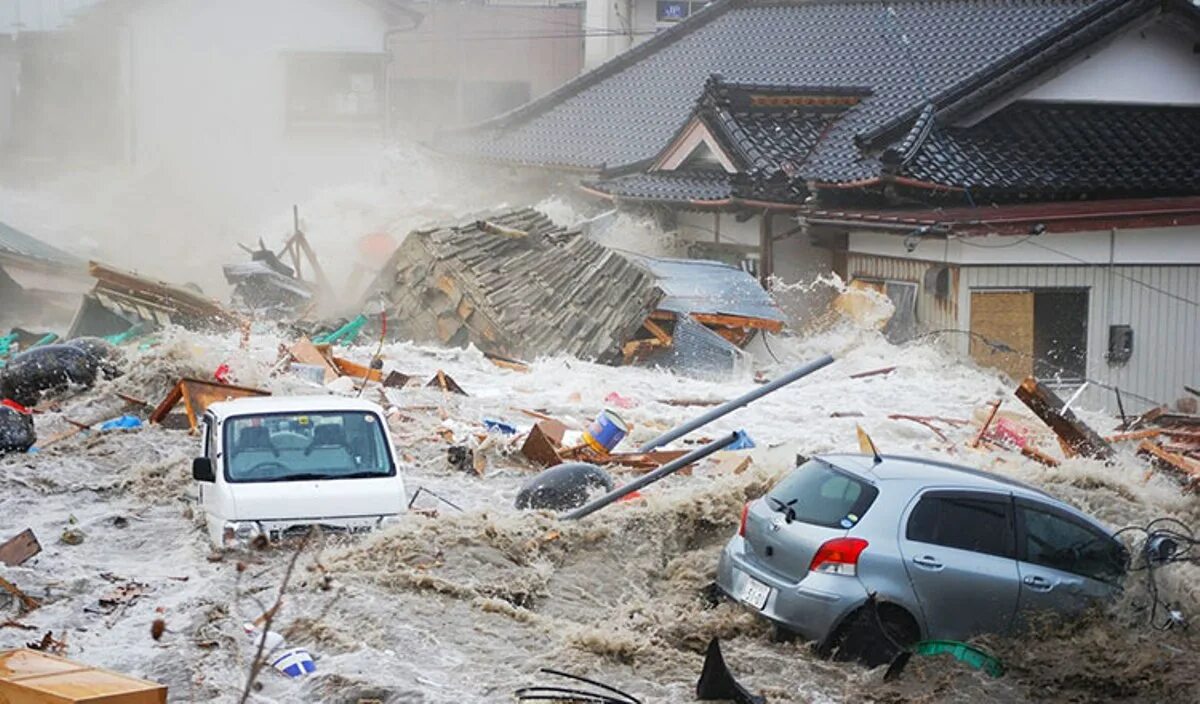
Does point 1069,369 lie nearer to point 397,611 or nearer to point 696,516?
point 696,516

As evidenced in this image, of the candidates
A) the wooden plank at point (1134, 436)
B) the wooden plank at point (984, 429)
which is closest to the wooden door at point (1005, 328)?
the wooden plank at point (1134, 436)

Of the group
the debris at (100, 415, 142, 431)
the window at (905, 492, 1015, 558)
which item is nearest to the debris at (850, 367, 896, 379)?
the debris at (100, 415, 142, 431)

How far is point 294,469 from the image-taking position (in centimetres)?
1115

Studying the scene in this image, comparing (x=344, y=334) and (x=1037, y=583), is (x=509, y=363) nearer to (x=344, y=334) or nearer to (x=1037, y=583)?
(x=344, y=334)

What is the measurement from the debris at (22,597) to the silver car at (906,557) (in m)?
4.08

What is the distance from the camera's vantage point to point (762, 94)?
24.2m

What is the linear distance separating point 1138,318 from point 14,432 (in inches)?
499

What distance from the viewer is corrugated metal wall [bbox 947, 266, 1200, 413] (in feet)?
62.7

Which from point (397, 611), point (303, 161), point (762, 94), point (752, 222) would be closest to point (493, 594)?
point (397, 611)

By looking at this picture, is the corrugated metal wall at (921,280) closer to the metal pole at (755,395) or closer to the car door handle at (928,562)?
the metal pole at (755,395)

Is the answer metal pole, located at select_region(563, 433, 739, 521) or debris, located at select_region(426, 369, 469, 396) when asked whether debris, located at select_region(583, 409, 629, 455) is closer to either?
metal pole, located at select_region(563, 433, 739, 521)

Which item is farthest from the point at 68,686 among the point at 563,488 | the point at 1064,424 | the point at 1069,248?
the point at 1069,248

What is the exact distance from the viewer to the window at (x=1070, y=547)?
380 inches

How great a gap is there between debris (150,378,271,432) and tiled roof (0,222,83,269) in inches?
498
